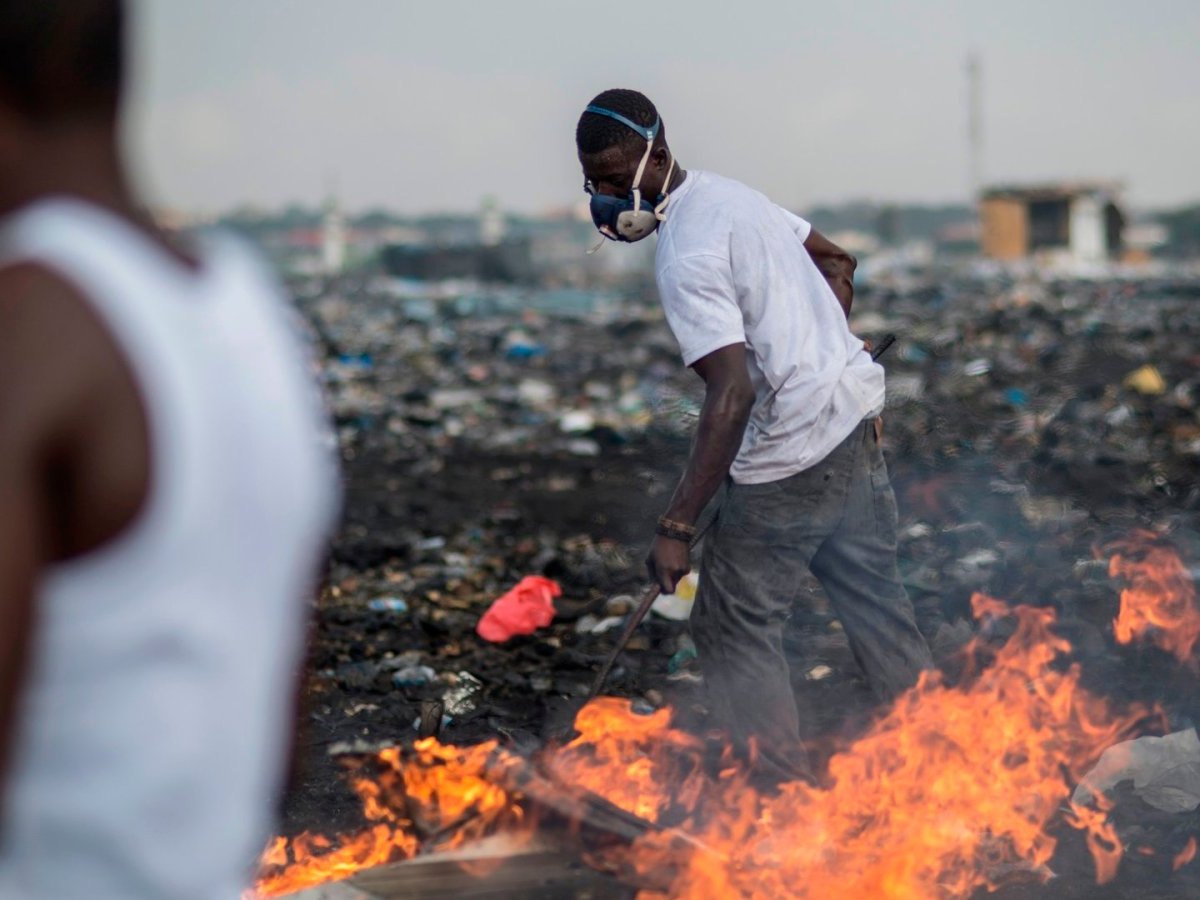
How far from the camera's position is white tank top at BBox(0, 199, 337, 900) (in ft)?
3.59

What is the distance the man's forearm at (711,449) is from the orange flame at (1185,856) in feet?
5.40

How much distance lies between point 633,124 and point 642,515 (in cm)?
468

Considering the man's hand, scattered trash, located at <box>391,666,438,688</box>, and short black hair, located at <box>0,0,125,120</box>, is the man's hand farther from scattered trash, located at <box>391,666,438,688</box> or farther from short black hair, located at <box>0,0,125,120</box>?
short black hair, located at <box>0,0,125,120</box>

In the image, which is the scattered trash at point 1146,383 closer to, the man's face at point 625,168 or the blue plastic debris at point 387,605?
the blue plastic debris at point 387,605

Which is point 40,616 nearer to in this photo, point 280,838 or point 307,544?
point 307,544

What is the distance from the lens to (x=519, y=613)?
233 inches

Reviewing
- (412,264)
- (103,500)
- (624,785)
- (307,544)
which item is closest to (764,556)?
(624,785)

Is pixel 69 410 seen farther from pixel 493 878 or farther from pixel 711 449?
pixel 711 449

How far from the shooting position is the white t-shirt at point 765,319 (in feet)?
11.7

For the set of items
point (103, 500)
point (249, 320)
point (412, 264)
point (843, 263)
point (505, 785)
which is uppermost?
point (249, 320)

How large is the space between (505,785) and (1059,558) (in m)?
4.16

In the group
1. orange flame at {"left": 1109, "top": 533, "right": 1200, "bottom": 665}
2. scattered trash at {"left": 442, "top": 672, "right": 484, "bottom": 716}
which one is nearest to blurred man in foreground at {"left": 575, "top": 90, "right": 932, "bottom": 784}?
scattered trash at {"left": 442, "top": 672, "right": 484, "bottom": 716}

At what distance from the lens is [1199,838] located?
389 cm

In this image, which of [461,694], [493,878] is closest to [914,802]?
[493,878]
